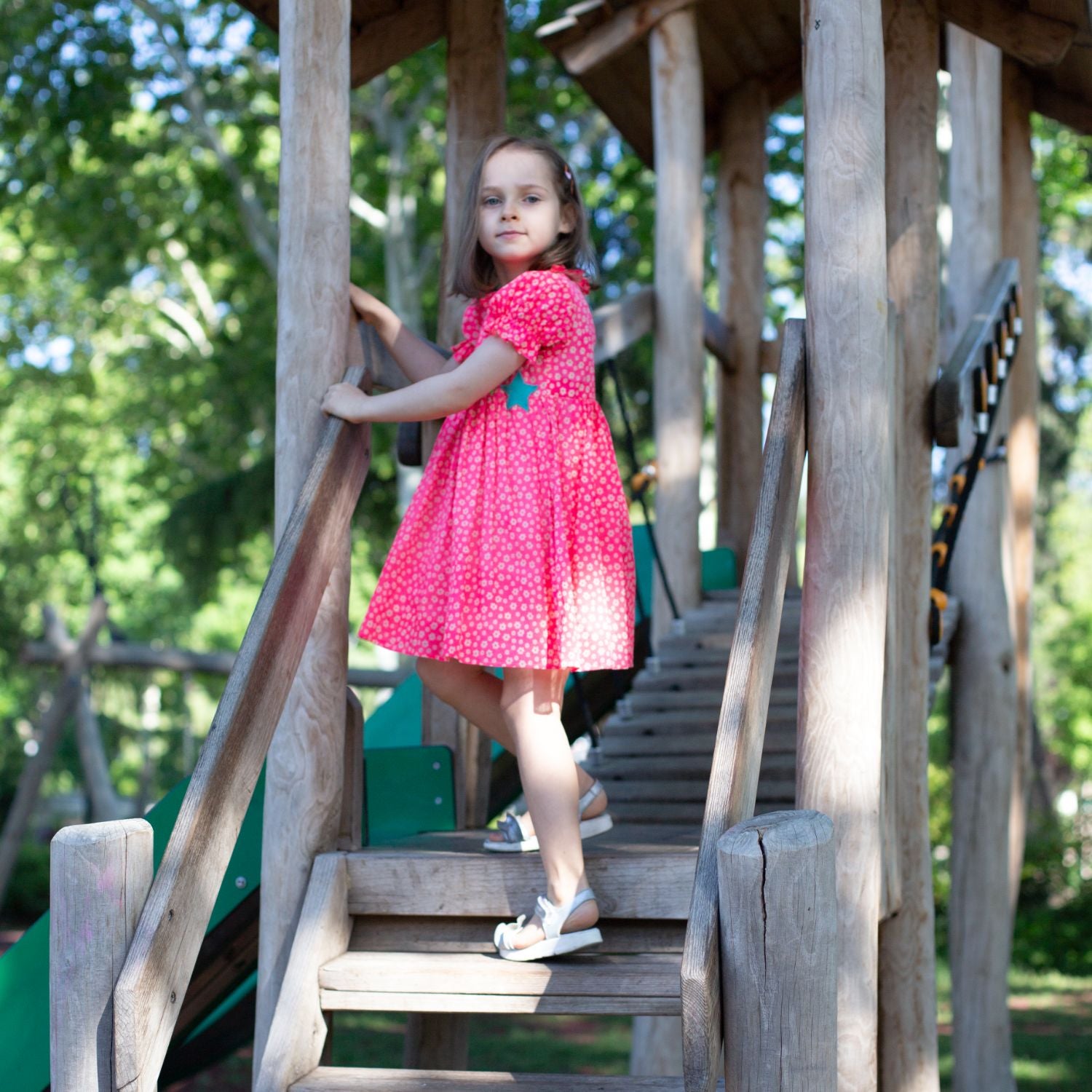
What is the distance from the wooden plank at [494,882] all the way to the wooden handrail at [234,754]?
362mm

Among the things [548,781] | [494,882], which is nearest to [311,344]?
[548,781]

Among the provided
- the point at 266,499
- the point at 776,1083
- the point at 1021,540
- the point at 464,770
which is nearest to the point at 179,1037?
the point at 464,770

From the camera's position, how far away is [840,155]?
2721 millimetres

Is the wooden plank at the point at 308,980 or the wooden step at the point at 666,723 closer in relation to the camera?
the wooden plank at the point at 308,980

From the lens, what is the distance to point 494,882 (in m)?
2.77

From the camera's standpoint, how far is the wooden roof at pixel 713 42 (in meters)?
3.59

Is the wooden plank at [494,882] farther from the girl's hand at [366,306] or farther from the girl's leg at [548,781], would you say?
the girl's hand at [366,306]

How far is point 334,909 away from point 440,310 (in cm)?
186

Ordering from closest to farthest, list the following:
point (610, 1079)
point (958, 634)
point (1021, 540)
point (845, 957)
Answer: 1. point (610, 1079)
2. point (845, 957)
3. point (958, 634)
4. point (1021, 540)

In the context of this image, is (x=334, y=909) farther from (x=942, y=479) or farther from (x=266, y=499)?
(x=942, y=479)

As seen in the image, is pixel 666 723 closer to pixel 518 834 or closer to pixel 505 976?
pixel 518 834

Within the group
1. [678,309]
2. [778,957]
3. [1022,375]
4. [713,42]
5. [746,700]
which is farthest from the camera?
[1022,375]

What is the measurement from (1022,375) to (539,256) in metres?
3.84

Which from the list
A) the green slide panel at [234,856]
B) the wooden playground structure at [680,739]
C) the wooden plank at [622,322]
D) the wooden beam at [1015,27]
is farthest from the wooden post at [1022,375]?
the green slide panel at [234,856]
